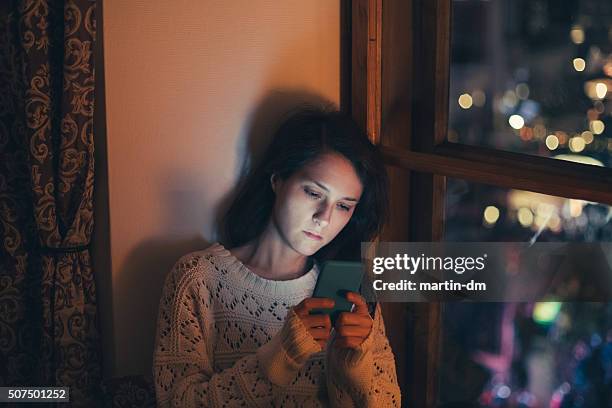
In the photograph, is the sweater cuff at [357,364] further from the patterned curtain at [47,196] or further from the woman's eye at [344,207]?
the patterned curtain at [47,196]

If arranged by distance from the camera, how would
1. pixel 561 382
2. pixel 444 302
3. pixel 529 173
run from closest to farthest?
pixel 529 173 < pixel 561 382 < pixel 444 302

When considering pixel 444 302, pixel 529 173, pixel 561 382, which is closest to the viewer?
pixel 529 173

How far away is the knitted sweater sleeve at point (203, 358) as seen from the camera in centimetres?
119

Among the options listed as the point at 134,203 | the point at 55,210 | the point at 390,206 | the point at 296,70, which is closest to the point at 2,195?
the point at 55,210

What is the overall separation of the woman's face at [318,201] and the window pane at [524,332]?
8.7 inches

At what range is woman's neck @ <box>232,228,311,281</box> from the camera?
4.57 feet

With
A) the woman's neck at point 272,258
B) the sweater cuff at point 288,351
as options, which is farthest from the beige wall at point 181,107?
the sweater cuff at point 288,351

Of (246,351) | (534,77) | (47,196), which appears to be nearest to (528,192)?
(534,77)

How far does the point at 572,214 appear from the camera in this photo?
3.92ft

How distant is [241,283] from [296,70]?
1.48 ft

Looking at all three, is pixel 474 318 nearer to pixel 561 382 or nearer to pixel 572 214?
pixel 561 382

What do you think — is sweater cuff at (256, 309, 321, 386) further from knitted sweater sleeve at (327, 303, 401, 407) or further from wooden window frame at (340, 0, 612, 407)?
wooden window frame at (340, 0, 612, 407)

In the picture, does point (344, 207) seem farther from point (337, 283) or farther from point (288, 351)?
point (288, 351)

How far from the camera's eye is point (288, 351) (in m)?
1.18
